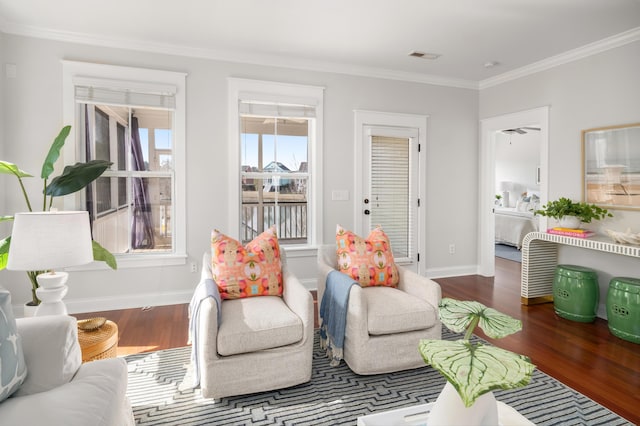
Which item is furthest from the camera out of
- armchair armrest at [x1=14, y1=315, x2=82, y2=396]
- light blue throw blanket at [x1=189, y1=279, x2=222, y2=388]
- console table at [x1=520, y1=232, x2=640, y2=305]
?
console table at [x1=520, y1=232, x2=640, y2=305]

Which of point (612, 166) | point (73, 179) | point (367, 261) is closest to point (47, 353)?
point (73, 179)

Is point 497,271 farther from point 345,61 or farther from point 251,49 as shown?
point 251,49

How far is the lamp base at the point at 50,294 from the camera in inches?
80.4

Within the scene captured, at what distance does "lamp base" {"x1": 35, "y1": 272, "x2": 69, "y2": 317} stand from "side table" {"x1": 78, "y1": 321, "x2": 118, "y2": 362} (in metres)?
0.20

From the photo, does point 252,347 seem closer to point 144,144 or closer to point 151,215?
point 151,215

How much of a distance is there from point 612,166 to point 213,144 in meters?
3.95

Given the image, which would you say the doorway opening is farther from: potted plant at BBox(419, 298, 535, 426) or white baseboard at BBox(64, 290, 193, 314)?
white baseboard at BBox(64, 290, 193, 314)

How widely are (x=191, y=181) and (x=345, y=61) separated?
7.15 ft

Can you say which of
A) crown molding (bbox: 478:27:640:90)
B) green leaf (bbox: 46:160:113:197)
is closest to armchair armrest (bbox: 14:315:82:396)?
green leaf (bbox: 46:160:113:197)

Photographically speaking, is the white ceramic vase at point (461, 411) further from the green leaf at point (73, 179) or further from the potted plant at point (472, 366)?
the green leaf at point (73, 179)

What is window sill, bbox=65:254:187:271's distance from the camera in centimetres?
367

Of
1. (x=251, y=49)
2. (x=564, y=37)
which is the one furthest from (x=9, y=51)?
(x=564, y=37)

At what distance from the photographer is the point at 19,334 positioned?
1.50 metres

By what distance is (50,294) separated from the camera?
6.75 feet
